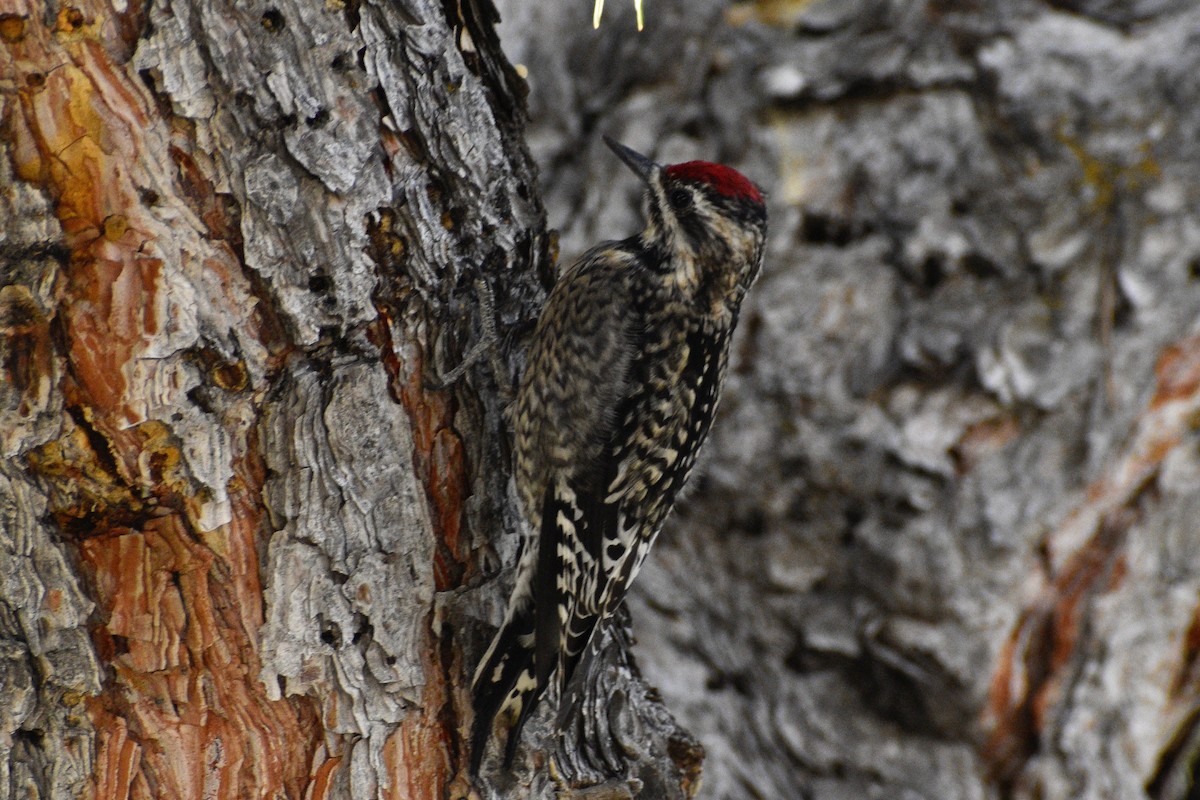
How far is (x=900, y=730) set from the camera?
3.44 meters

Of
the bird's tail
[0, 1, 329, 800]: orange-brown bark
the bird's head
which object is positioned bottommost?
the bird's tail

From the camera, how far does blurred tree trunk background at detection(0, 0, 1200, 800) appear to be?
1.78m

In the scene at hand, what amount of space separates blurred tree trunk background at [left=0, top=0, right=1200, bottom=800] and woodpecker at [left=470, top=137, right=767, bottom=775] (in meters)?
0.16

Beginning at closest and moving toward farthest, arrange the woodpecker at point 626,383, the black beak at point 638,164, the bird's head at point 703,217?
the woodpecker at point 626,383, the bird's head at point 703,217, the black beak at point 638,164

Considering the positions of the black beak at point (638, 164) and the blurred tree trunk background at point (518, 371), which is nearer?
the blurred tree trunk background at point (518, 371)

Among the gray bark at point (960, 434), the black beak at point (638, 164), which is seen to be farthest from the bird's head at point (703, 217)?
the gray bark at point (960, 434)

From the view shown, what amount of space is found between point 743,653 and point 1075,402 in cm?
134

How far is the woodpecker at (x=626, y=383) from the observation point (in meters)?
2.47

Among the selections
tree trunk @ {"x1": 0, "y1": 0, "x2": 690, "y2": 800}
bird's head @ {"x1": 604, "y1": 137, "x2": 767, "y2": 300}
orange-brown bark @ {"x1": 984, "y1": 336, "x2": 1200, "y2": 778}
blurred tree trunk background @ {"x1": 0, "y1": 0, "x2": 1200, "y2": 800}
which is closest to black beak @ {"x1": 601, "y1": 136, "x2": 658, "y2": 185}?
bird's head @ {"x1": 604, "y1": 137, "x2": 767, "y2": 300}

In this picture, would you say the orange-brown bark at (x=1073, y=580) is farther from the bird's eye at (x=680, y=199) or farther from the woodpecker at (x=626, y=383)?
the bird's eye at (x=680, y=199)

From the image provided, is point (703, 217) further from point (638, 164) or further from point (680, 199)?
point (638, 164)

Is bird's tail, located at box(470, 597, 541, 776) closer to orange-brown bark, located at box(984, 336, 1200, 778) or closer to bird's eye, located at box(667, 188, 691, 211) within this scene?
bird's eye, located at box(667, 188, 691, 211)

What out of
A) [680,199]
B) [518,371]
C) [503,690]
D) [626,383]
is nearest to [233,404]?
[503,690]

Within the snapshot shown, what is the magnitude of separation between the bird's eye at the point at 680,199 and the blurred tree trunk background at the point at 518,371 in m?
0.51
